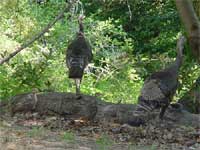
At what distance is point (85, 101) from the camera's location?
7.68 m

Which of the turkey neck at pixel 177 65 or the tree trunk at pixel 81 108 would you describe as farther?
the tree trunk at pixel 81 108

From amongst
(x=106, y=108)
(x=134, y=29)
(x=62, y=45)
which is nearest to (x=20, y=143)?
(x=106, y=108)

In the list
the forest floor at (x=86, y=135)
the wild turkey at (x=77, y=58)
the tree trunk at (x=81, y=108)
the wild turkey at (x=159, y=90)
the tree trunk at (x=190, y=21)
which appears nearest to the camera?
the tree trunk at (x=190, y=21)

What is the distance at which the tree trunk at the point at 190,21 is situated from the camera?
3279 mm

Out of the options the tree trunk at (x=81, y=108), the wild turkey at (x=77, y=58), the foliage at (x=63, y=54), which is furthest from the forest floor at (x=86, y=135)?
the foliage at (x=63, y=54)

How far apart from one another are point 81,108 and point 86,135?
1.31 metres

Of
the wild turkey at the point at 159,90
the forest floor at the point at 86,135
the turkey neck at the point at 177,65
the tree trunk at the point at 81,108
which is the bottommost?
Answer: the forest floor at the point at 86,135

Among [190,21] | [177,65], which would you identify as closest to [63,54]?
[177,65]

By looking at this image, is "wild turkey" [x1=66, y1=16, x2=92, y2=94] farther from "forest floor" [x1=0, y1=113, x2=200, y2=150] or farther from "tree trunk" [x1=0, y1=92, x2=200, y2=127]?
"forest floor" [x1=0, y1=113, x2=200, y2=150]

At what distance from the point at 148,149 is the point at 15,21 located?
671cm

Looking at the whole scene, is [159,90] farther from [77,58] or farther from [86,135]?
[77,58]

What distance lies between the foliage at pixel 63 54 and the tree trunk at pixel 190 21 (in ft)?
16.1

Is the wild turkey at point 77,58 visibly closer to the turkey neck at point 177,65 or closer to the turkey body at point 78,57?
the turkey body at point 78,57

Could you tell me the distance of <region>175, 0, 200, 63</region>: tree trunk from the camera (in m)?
3.28
